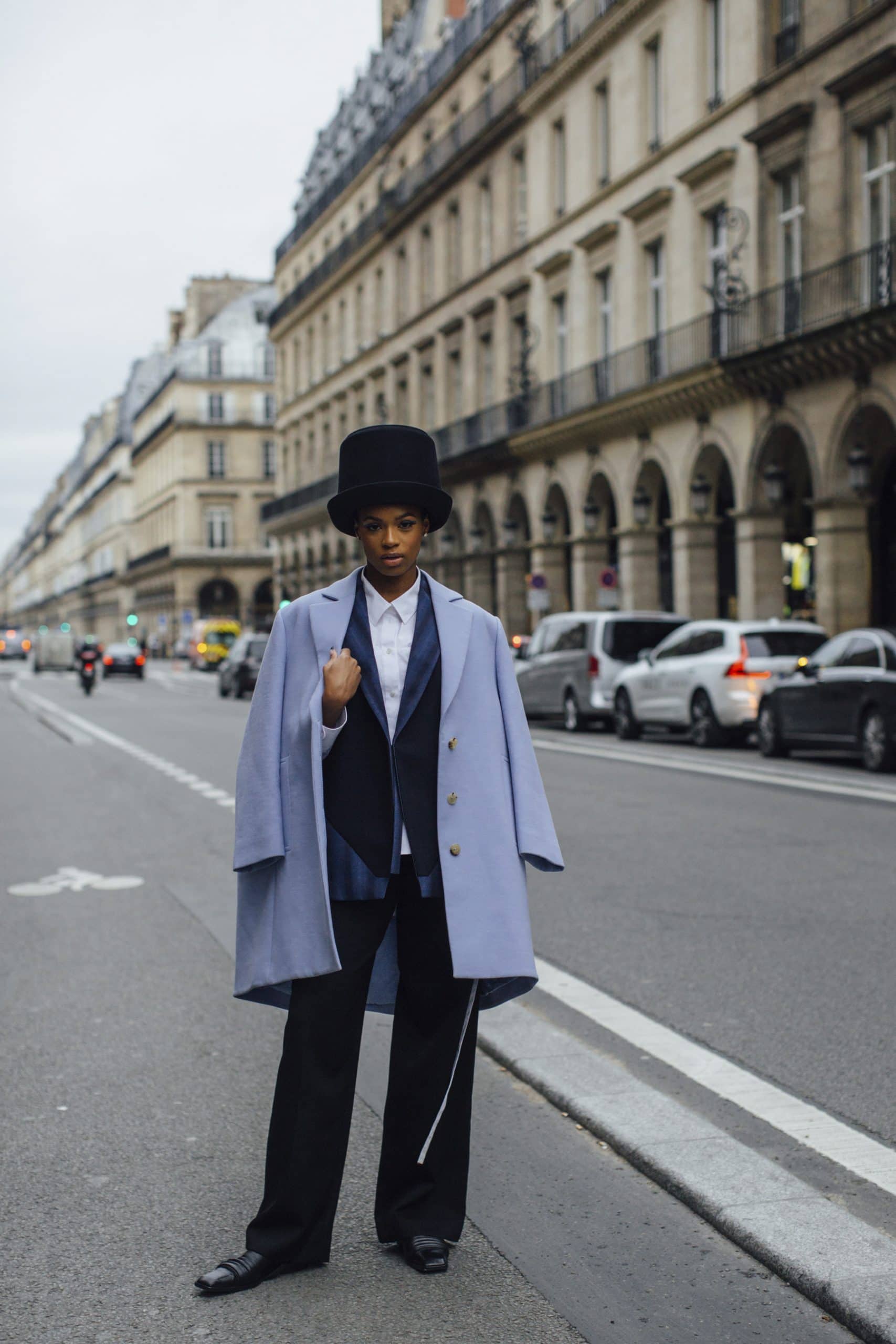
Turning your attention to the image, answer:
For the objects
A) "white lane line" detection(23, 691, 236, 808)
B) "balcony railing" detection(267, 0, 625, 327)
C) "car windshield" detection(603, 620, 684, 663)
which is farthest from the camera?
"balcony railing" detection(267, 0, 625, 327)

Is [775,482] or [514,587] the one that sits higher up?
[775,482]

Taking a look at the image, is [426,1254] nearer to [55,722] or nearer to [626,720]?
[626,720]

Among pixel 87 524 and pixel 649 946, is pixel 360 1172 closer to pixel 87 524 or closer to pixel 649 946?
pixel 649 946

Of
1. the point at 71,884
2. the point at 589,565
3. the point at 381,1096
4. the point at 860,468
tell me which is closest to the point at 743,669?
the point at 860,468

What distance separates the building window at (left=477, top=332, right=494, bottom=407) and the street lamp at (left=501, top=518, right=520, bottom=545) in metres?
3.86

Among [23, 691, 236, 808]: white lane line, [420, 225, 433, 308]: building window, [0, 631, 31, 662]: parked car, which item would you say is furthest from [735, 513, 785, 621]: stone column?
[0, 631, 31, 662]: parked car

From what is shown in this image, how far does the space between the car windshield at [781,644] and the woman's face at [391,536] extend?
17141 millimetres

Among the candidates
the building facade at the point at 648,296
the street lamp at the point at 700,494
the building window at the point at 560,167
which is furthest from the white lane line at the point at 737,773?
the building window at the point at 560,167

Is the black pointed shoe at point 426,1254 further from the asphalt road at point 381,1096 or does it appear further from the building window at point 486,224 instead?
the building window at point 486,224

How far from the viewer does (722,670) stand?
20.6 meters

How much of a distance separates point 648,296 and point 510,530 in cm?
875

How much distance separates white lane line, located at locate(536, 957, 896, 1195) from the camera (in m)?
4.36

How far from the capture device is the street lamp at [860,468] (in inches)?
1035

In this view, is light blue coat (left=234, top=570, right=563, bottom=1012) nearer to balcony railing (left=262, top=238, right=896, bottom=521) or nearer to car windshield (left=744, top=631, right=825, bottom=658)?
car windshield (left=744, top=631, right=825, bottom=658)
